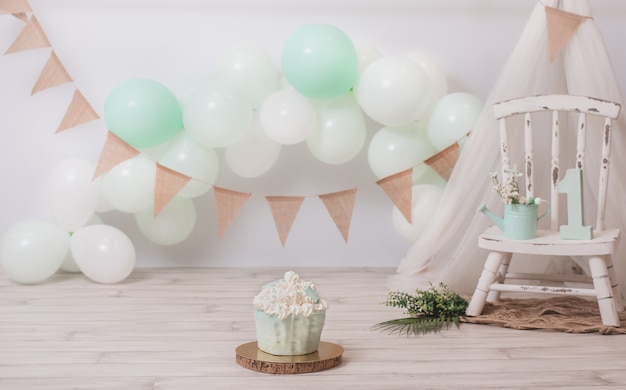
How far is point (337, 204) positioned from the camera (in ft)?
11.8

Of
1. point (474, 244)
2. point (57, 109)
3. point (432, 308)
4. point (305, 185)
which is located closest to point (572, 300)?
point (474, 244)

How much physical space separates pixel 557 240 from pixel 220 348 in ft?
3.82

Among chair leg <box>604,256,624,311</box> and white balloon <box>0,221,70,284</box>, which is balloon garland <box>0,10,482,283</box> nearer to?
white balloon <box>0,221,70,284</box>

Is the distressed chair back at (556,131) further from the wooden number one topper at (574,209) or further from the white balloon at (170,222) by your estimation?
the white balloon at (170,222)

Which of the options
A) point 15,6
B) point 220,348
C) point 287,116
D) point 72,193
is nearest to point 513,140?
point 287,116

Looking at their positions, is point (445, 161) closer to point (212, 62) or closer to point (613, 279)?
point (613, 279)

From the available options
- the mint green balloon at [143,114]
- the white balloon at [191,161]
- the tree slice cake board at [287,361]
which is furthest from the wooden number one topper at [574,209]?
the mint green balloon at [143,114]

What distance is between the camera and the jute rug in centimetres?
285

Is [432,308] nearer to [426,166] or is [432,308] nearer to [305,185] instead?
[426,166]

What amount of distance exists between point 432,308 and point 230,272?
1279 mm

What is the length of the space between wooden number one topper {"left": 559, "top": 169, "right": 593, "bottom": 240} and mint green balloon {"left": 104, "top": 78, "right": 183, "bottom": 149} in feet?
5.24

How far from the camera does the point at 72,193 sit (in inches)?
145

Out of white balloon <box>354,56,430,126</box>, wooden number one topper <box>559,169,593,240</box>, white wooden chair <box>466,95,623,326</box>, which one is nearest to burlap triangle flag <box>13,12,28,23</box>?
white balloon <box>354,56,430,126</box>

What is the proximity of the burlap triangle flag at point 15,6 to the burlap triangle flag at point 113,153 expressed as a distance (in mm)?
723
